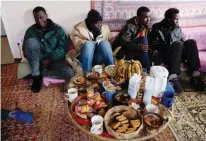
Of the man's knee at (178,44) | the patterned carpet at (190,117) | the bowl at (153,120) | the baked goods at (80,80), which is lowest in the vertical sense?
the patterned carpet at (190,117)

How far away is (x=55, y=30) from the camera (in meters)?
2.28

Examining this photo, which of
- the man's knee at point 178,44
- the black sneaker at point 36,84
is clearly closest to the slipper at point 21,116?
the black sneaker at point 36,84

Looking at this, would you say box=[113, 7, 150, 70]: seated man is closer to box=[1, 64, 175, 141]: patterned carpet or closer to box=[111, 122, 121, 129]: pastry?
box=[1, 64, 175, 141]: patterned carpet

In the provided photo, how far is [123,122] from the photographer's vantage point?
120 centimetres

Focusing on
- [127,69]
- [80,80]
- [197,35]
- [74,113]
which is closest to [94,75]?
[80,80]

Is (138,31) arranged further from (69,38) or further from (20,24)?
(20,24)

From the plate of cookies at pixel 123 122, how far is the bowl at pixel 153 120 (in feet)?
0.15

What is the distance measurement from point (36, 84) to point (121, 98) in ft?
3.68

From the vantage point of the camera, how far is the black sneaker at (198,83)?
7.02 feet

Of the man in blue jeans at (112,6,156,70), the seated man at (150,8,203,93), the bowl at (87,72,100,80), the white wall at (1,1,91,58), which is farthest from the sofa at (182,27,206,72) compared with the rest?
the bowl at (87,72,100,80)

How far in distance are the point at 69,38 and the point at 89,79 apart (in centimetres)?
105

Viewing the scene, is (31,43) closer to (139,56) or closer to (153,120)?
(139,56)

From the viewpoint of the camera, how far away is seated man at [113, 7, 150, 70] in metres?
2.20

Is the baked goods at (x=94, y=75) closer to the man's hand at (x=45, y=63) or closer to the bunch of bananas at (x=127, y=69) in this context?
the bunch of bananas at (x=127, y=69)
